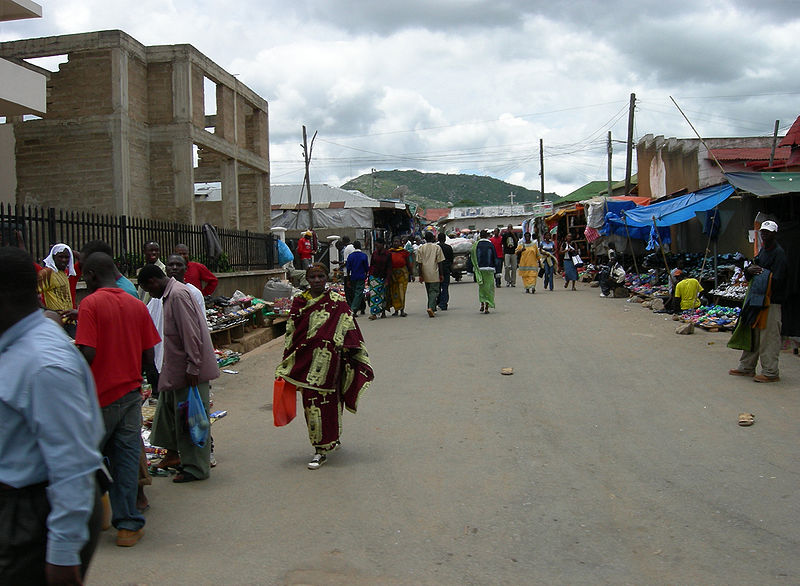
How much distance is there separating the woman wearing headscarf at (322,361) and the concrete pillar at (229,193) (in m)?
17.0

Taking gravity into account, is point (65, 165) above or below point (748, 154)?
below

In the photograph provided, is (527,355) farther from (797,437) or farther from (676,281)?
(676,281)

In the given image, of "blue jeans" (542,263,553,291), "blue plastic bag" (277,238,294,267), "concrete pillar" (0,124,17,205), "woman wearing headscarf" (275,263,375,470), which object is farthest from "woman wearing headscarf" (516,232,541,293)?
"woman wearing headscarf" (275,263,375,470)

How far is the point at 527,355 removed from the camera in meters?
10.6

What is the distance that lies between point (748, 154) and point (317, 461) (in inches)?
738

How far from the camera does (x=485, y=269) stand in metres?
15.6

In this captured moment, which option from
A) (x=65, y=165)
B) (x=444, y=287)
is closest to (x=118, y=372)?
(x=444, y=287)

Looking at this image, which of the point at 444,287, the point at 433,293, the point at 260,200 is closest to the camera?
the point at 433,293

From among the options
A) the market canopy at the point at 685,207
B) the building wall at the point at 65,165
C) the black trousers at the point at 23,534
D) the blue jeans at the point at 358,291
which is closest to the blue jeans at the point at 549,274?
the market canopy at the point at 685,207

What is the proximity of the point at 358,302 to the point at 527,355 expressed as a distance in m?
5.87

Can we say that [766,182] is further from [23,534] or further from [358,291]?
[23,534]


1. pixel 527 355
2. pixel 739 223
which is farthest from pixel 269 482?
pixel 739 223

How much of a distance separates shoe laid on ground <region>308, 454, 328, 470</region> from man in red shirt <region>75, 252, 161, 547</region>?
1633mm

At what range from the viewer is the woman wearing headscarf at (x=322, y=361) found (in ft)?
19.2
